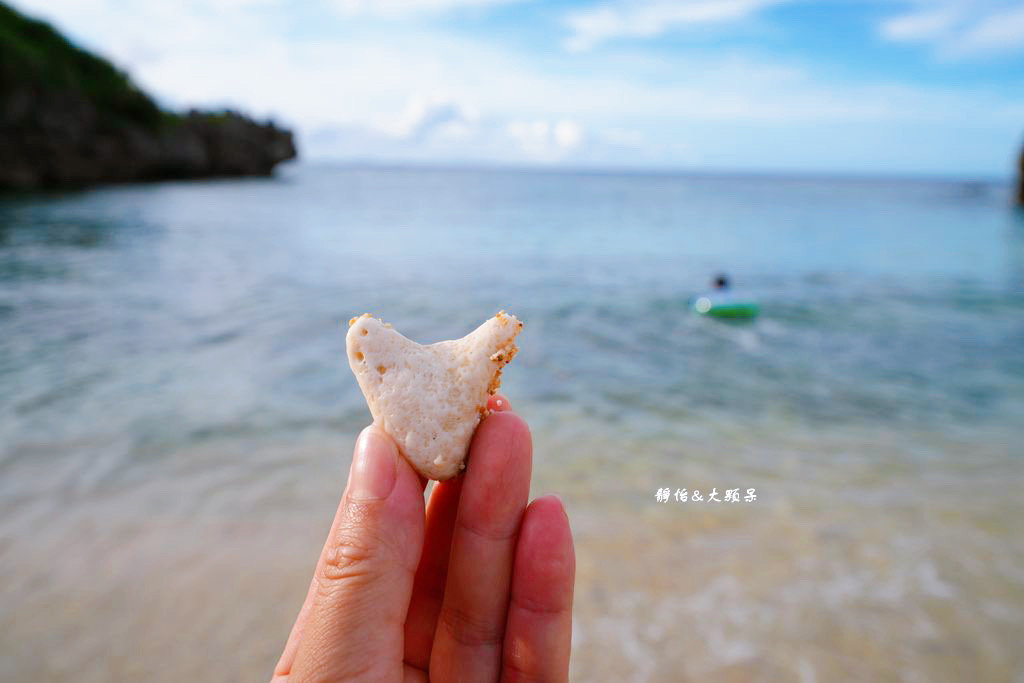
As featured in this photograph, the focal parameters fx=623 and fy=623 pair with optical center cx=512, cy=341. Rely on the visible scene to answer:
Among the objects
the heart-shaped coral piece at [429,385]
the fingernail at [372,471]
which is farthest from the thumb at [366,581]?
the heart-shaped coral piece at [429,385]

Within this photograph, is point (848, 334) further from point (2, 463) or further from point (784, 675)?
point (2, 463)

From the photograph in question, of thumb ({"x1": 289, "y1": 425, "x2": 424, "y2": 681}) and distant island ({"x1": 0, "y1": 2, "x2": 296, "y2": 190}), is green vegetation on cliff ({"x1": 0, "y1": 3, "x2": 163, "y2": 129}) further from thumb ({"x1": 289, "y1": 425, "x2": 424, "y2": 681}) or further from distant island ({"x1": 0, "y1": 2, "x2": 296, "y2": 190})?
thumb ({"x1": 289, "y1": 425, "x2": 424, "y2": 681})

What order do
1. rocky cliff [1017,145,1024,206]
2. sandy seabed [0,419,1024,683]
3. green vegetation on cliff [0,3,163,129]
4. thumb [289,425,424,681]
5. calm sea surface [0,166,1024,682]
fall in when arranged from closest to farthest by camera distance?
thumb [289,425,424,681] → sandy seabed [0,419,1024,683] → calm sea surface [0,166,1024,682] → green vegetation on cliff [0,3,163,129] → rocky cliff [1017,145,1024,206]

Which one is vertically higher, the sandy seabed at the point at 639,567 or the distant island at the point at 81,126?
the distant island at the point at 81,126

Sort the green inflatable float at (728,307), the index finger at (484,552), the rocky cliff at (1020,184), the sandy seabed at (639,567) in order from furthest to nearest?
the rocky cliff at (1020,184) → the green inflatable float at (728,307) → the sandy seabed at (639,567) → the index finger at (484,552)

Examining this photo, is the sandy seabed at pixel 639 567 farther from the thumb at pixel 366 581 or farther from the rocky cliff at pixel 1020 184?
the rocky cliff at pixel 1020 184
